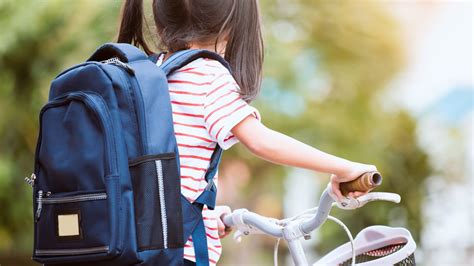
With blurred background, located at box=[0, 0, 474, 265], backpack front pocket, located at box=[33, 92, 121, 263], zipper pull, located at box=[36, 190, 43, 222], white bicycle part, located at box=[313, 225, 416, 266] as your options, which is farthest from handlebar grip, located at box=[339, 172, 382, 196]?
blurred background, located at box=[0, 0, 474, 265]

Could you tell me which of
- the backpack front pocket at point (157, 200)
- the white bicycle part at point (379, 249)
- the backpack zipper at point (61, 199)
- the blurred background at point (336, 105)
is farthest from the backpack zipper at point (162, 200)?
the blurred background at point (336, 105)

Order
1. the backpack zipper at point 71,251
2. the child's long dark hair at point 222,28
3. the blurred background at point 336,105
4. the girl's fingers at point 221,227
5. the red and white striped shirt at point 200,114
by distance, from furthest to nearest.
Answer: the blurred background at point 336,105
the girl's fingers at point 221,227
the child's long dark hair at point 222,28
the red and white striped shirt at point 200,114
the backpack zipper at point 71,251

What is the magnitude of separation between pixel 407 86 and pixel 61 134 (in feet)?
35.3

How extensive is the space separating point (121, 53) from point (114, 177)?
0.30 meters

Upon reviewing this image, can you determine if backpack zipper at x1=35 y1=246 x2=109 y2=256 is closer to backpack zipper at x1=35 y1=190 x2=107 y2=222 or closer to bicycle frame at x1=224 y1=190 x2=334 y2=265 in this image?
backpack zipper at x1=35 y1=190 x2=107 y2=222

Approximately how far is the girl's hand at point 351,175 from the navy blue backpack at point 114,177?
0.28 meters

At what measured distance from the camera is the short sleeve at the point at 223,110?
5.15 ft

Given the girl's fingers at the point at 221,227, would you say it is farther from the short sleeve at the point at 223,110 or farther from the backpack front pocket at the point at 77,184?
the backpack front pocket at the point at 77,184

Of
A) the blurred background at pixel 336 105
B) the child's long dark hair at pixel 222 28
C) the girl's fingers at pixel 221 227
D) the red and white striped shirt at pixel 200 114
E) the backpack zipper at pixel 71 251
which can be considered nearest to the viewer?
the backpack zipper at pixel 71 251

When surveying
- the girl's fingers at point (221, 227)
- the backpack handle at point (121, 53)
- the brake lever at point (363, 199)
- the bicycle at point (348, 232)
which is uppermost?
the backpack handle at point (121, 53)

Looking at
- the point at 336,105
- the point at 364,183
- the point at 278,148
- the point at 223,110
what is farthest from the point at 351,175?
the point at 336,105

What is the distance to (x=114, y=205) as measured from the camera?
4.87 feet

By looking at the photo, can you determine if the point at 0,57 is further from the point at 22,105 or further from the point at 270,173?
the point at 270,173

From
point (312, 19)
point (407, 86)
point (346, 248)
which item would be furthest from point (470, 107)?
point (346, 248)
